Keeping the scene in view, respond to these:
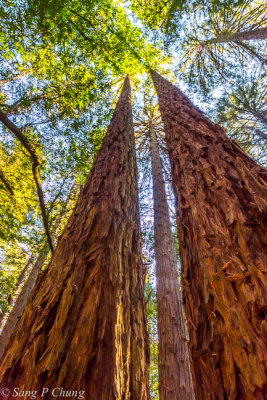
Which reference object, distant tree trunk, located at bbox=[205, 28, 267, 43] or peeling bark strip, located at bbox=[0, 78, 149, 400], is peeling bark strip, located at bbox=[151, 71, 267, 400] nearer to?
peeling bark strip, located at bbox=[0, 78, 149, 400]

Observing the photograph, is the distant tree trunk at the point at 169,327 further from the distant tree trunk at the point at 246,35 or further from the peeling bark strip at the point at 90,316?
the distant tree trunk at the point at 246,35

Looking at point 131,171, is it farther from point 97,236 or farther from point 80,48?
point 80,48

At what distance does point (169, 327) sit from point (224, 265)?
3384mm

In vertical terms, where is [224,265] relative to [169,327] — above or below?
below

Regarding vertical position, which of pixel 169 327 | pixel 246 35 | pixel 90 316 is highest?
pixel 246 35

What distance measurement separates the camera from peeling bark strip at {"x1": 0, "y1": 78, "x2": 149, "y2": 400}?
3.08 feet

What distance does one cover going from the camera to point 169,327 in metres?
3.59

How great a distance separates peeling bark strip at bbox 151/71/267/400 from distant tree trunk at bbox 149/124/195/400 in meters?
3.08

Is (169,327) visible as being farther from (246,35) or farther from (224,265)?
(246,35)

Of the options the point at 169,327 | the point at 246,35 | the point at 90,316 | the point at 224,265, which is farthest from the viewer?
the point at 246,35

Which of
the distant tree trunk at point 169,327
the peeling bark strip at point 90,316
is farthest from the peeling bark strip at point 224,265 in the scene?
the distant tree trunk at point 169,327

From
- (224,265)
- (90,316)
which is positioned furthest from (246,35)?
(90,316)

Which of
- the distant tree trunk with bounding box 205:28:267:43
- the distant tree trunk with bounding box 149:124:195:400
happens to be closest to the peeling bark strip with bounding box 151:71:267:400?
the distant tree trunk with bounding box 149:124:195:400

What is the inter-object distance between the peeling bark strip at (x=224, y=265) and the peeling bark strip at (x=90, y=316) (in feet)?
1.66
